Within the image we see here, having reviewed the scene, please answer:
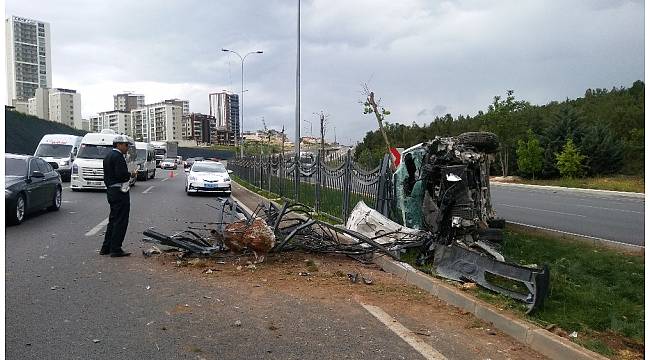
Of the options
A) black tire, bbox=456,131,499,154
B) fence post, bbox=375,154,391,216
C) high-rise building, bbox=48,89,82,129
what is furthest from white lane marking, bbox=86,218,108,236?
high-rise building, bbox=48,89,82,129

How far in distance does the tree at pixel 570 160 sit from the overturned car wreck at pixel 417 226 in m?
30.8

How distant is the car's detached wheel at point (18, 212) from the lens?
33.8ft

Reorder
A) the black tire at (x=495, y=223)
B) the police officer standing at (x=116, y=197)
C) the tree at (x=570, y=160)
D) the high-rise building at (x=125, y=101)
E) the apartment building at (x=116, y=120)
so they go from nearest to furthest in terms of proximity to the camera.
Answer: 1. the police officer standing at (x=116, y=197)
2. the black tire at (x=495, y=223)
3. the tree at (x=570, y=160)
4. the apartment building at (x=116, y=120)
5. the high-rise building at (x=125, y=101)

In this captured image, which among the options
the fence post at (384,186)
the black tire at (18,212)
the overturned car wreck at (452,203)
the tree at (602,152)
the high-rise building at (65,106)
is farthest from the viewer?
the high-rise building at (65,106)

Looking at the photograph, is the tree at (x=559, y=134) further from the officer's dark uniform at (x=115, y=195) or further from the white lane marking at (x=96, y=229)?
the officer's dark uniform at (x=115, y=195)

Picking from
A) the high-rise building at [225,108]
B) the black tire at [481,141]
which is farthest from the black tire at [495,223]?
the high-rise building at [225,108]

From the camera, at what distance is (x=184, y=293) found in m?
5.82

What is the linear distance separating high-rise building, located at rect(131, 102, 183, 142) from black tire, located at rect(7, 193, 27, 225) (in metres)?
93.6

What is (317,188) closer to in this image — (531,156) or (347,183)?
(347,183)

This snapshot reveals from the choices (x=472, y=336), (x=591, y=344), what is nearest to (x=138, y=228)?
(x=472, y=336)

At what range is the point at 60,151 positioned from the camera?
88.0 feet

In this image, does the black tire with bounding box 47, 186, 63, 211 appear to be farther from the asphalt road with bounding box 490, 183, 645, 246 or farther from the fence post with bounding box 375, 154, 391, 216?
the asphalt road with bounding box 490, 183, 645, 246

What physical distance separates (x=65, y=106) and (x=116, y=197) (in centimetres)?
8105

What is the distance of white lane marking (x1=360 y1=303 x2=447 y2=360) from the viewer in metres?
4.19
